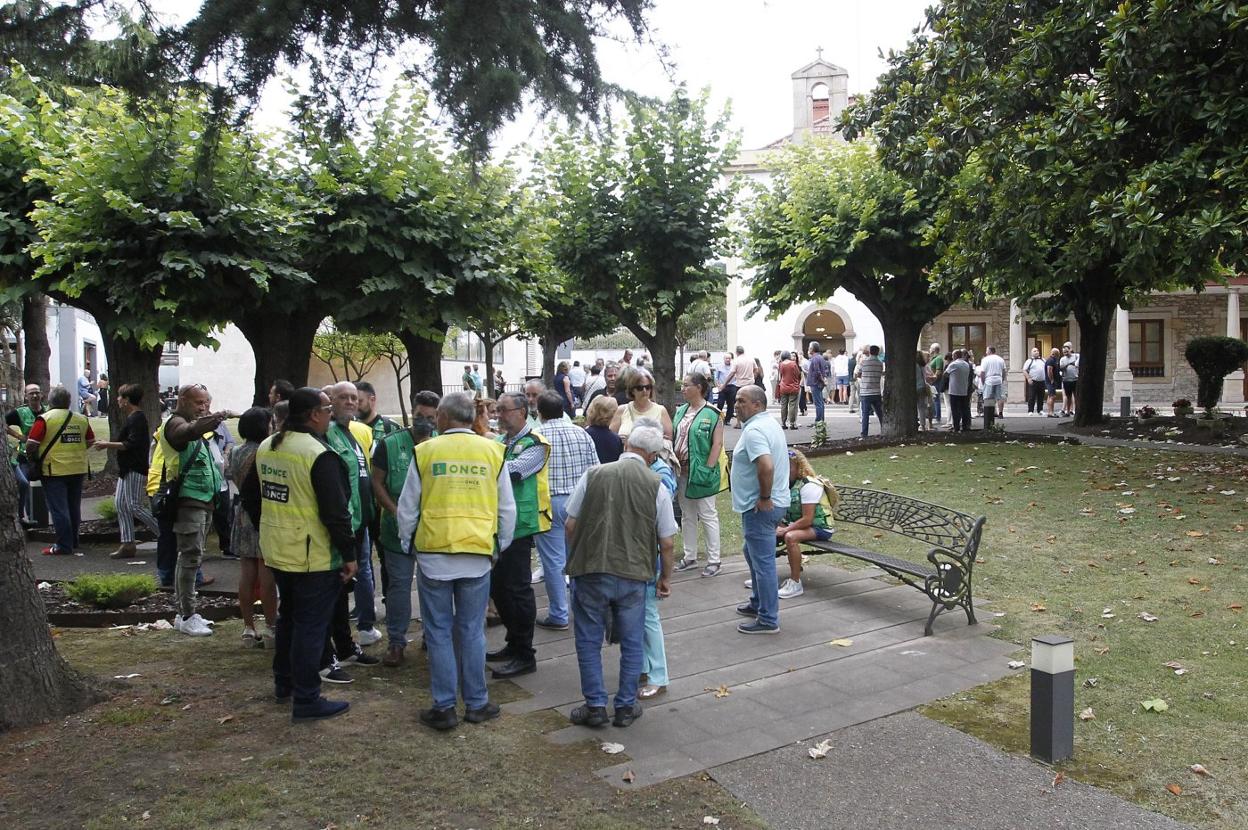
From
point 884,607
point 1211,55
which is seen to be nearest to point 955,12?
point 1211,55

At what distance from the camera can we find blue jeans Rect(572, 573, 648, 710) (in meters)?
5.07

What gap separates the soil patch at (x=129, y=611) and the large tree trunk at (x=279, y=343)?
4.83m

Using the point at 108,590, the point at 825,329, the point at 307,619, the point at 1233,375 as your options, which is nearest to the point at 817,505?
the point at 307,619

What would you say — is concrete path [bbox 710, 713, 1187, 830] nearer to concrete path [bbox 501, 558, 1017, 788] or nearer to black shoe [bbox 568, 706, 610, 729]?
concrete path [bbox 501, 558, 1017, 788]

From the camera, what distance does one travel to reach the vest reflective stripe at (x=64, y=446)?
9.88 meters

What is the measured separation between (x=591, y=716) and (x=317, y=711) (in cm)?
147

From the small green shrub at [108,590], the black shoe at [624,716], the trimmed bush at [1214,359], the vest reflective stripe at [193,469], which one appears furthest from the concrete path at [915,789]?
the trimmed bush at [1214,359]

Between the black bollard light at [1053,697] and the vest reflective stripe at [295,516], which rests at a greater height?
the vest reflective stripe at [295,516]

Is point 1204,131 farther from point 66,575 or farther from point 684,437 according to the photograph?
point 66,575

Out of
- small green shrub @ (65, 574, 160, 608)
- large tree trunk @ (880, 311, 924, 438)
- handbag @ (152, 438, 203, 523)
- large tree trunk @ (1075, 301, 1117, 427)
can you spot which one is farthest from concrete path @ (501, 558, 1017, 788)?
large tree trunk @ (1075, 301, 1117, 427)

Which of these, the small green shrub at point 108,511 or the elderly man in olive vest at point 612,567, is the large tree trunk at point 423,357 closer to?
the small green shrub at point 108,511

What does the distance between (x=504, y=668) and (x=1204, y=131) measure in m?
10.4

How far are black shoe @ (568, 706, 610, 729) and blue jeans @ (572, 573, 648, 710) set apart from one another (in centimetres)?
3

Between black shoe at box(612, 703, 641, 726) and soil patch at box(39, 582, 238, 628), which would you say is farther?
soil patch at box(39, 582, 238, 628)
